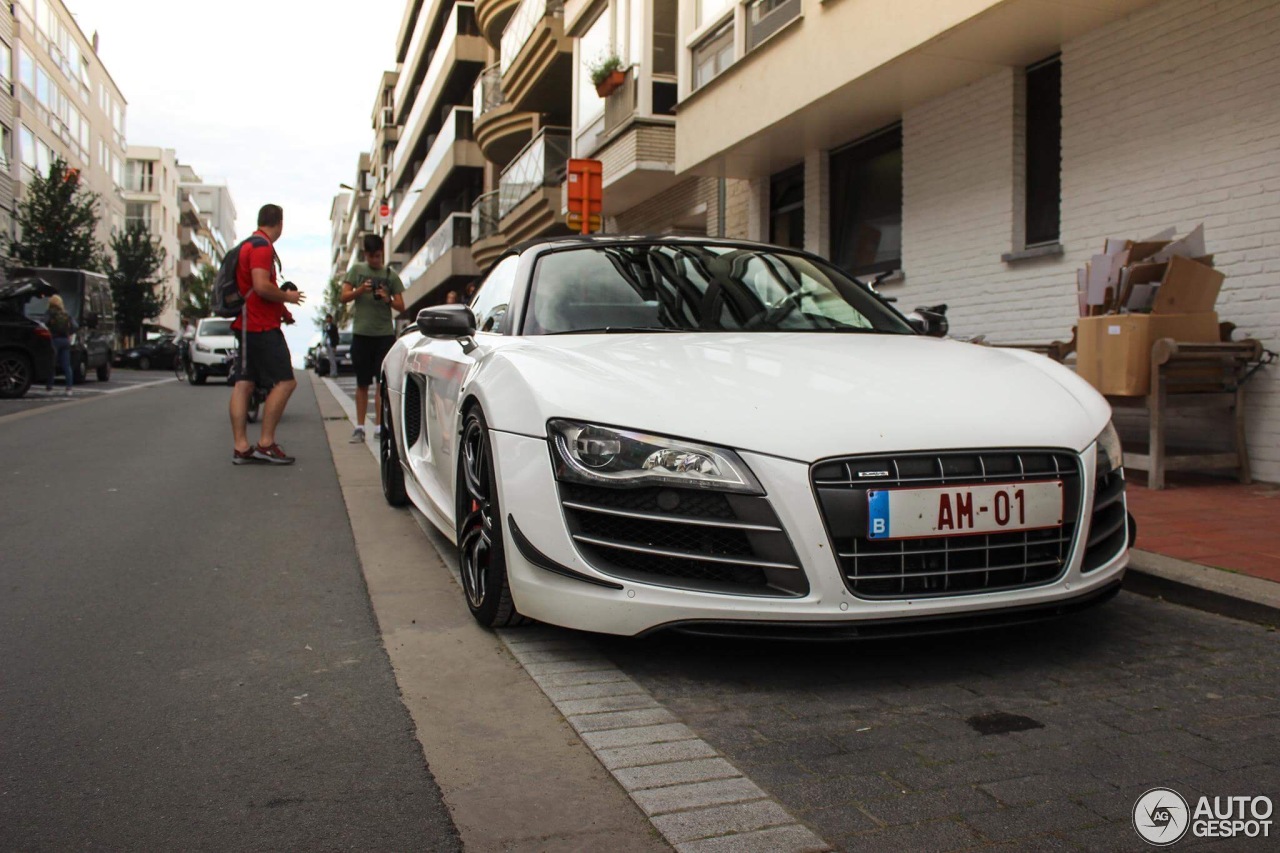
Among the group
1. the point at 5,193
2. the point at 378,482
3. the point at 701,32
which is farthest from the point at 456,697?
the point at 5,193

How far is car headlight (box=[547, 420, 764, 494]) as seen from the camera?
2.96m

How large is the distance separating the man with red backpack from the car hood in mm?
4889

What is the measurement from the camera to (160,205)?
84562 mm

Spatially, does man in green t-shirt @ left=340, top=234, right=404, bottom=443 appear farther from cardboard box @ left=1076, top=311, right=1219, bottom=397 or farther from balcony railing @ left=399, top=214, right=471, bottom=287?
balcony railing @ left=399, top=214, right=471, bottom=287

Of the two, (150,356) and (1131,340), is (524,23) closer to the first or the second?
(1131,340)

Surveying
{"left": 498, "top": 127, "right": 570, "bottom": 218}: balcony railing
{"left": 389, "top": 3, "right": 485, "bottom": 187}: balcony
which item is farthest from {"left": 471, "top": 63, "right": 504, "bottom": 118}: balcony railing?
{"left": 389, "top": 3, "right": 485, "bottom": 187}: balcony

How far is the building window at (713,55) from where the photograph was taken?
1280 centimetres

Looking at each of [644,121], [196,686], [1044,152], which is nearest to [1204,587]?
[196,686]

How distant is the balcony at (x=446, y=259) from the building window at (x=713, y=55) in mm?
18083

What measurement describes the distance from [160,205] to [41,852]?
91.5m

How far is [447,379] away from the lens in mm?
4496

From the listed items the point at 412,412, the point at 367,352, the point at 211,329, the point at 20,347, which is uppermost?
the point at 211,329

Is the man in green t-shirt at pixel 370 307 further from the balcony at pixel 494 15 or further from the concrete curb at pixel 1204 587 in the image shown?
the balcony at pixel 494 15

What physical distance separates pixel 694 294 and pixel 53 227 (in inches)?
1457
